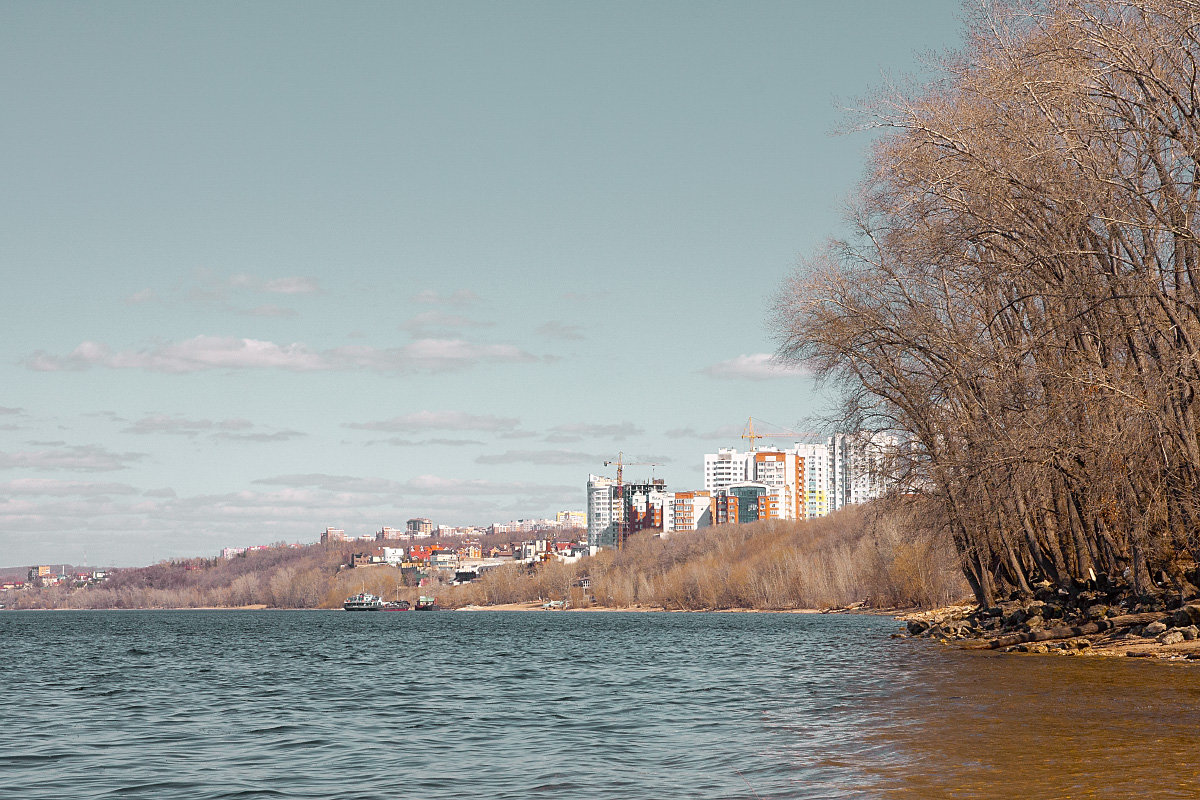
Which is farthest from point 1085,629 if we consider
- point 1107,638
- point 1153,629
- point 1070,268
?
point 1070,268

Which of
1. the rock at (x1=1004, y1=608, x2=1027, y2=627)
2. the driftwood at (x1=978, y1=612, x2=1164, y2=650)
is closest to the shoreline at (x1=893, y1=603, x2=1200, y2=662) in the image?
the driftwood at (x1=978, y1=612, x2=1164, y2=650)

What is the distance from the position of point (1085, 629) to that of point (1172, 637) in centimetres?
454

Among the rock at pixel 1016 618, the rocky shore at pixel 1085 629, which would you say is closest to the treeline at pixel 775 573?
the rocky shore at pixel 1085 629

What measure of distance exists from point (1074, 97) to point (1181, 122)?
7.98 ft

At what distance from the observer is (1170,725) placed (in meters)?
15.7

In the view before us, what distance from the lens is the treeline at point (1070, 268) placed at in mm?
22594

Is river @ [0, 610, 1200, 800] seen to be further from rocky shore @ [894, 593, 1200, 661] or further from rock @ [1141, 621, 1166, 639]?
rock @ [1141, 621, 1166, 639]

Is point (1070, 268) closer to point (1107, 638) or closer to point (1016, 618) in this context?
point (1107, 638)

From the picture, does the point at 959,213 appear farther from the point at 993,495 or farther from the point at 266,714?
the point at 266,714

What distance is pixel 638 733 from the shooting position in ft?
60.7

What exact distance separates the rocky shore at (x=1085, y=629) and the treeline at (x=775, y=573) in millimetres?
40100

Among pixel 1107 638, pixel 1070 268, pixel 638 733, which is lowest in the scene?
pixel 638 733

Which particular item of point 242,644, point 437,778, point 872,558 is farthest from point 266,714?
point 872,558

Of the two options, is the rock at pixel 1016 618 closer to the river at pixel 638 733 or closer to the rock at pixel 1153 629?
the river at pixel 638 733
